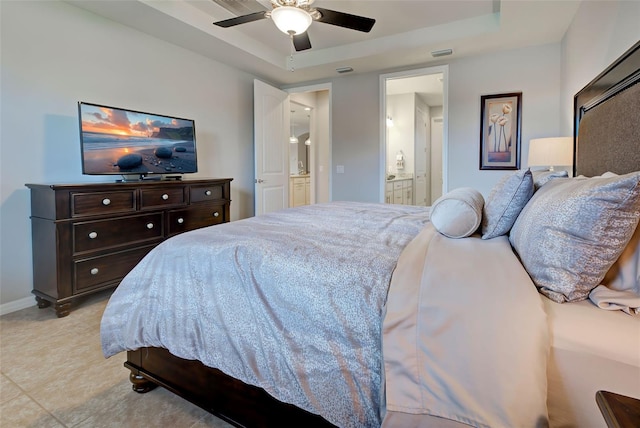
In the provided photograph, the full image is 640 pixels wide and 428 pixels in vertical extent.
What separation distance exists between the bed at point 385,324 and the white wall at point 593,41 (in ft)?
0.80

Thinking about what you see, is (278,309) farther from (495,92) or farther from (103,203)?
(495,92)

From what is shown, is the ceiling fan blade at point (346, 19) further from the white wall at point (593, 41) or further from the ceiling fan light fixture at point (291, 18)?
the white wall at point (593, 41)

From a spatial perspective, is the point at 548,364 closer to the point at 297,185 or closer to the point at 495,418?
the point at 495,418

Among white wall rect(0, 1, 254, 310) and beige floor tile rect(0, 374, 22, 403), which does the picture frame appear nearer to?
white wall rect(0, 1, 254, 310)

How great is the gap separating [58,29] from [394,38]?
328 centimetres

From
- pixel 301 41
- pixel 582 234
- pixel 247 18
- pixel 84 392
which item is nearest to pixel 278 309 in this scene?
pixel 582 234

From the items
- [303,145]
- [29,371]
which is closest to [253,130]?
[29,371]

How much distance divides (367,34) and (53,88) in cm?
314

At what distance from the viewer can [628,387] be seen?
69 centimetres

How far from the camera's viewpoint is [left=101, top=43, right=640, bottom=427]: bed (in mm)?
748

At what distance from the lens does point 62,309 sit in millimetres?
2439

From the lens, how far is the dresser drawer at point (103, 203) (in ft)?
8.00

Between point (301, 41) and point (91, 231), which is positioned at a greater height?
point (301, 41)

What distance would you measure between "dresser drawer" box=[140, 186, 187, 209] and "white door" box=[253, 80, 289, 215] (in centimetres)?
136
